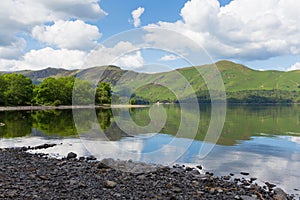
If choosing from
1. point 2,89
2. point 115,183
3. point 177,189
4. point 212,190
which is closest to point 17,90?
point 2,89

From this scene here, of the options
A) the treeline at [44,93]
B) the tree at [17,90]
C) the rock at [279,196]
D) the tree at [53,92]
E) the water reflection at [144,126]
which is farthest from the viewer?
the tree at [53,92]

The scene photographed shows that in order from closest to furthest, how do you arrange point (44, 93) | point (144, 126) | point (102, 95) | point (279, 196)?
point (279, 196) < point (144, 126) < point (44, 93) < point (102, 95)

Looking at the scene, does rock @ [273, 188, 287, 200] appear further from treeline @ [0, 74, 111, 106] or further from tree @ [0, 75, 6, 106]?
tree @ [0, 75, 6, 106]

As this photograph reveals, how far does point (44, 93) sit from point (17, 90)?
38.7 ft

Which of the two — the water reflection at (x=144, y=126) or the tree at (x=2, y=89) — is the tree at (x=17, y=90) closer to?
the tree at (x=2, y=89)

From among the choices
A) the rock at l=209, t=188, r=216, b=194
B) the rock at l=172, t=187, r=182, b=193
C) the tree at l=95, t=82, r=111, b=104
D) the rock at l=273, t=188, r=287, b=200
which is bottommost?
the rock at l=273, t=188, r=287, b=200

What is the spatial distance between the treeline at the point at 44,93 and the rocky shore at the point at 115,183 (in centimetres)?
8850

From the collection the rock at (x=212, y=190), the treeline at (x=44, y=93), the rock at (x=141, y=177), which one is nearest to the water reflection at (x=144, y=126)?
the rock at (x=141, y=177)

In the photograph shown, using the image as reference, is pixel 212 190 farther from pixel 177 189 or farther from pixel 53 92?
pixel 53 92

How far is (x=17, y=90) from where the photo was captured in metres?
116

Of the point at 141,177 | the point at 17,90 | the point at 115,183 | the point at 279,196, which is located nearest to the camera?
Result: the point at 279,196

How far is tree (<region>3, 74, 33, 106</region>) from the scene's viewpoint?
115 m

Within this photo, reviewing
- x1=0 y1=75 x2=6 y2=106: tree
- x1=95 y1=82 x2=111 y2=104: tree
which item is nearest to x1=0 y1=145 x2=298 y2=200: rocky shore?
x1=0 y1=75 x2=6 y2=106: tree

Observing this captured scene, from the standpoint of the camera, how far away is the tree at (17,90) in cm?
11471
